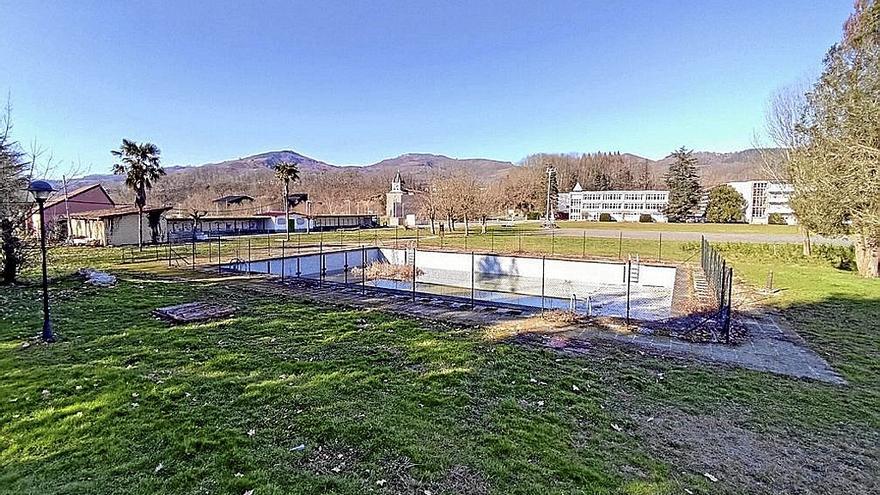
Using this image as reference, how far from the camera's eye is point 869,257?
45.9 ft

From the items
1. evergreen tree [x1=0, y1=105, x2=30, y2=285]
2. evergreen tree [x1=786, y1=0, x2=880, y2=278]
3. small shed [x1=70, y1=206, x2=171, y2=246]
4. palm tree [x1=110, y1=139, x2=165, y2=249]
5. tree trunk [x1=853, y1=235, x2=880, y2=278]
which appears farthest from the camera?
small shed [x1=70, y1=206, x2=171, y2=246]

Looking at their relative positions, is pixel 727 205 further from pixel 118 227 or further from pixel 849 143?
pixel 118 227

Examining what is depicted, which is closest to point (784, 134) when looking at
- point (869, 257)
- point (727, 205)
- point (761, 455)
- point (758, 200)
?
point (869, 257)

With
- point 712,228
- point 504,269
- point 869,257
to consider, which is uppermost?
point 712,228

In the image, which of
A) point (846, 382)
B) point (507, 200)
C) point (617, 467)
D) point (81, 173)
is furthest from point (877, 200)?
point (507, 200)

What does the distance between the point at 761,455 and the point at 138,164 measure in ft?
89.7

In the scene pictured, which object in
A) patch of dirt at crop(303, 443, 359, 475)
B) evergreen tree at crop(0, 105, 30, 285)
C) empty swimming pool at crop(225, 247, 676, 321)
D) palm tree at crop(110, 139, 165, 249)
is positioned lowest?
empty swimming pool at crop(225, 247, 676, 321)

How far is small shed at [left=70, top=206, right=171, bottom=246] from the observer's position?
24.8 metres

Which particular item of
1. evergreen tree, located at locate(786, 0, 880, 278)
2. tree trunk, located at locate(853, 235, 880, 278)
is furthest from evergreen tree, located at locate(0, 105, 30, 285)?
tree trunk, located at locate(853, 235, 880, 278)

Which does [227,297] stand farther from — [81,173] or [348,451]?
[348,451]

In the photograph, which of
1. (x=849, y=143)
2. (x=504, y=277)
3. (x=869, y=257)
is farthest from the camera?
(x=504, y=277)

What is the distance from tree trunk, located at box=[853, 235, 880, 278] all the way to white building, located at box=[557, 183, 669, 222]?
4429 centimetres

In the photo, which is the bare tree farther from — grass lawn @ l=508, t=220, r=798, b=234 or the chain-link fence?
grass lawn @ l=508, t=220, r=798, b=234

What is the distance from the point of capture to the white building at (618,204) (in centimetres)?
5916
